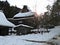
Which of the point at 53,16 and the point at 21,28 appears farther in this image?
the point at 21,28

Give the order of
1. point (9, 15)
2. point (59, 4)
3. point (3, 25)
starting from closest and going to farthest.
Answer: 1. point (3, 25)
2. point (59, 4)
3. point (9, 15)

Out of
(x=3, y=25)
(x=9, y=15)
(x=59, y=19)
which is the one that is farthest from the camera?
(x=9, y=15)

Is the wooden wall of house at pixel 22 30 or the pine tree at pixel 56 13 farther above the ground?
the pine tree at pixel 56 13

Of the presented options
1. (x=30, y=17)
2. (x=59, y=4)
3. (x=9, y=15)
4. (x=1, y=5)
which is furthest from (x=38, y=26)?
(x=59, y=4)

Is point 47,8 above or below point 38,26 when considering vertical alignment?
above

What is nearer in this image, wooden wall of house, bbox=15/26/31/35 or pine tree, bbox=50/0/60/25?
pine tree, bbox=50/0/60/25

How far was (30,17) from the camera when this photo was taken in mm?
70562

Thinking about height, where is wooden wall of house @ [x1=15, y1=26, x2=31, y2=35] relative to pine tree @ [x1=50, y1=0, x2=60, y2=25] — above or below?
below

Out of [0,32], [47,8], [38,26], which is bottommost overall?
[38,26]

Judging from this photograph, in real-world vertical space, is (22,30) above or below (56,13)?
below

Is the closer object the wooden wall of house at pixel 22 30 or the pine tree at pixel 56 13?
the pine tree at pixel 56 13

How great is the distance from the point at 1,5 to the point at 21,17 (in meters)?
9.54

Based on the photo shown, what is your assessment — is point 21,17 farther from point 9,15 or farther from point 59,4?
point 59,4

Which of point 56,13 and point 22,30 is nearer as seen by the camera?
point 56,13
